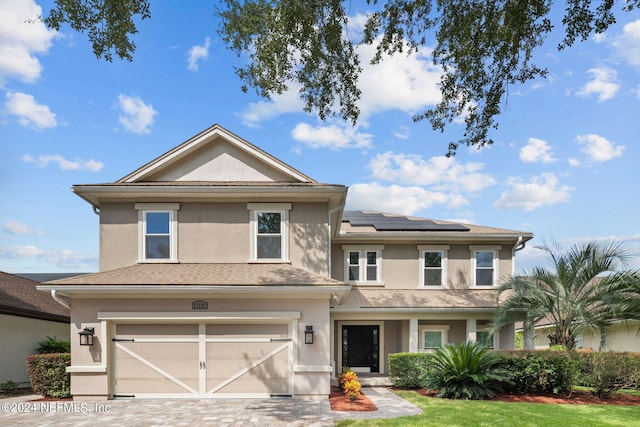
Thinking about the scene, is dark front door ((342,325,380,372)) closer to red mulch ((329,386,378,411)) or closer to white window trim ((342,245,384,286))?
white window trim ((342,245,384,286))

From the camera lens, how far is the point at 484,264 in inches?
663

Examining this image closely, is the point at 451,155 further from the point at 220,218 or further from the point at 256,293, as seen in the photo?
the point at 220,218

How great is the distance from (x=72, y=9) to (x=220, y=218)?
6.87m

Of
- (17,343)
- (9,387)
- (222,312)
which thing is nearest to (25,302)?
(17,343)

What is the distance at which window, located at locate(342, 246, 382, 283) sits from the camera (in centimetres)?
1672

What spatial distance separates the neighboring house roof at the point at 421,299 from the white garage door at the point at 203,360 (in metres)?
4.29

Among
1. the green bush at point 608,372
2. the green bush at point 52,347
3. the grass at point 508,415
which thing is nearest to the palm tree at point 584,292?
the green bush at point 608,372

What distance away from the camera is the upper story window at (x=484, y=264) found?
1673cm

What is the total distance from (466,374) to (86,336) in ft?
32.1

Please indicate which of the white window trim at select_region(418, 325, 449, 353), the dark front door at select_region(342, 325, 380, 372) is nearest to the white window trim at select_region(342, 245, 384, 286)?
the dark front door at select_region(342, 325, 380, 372)

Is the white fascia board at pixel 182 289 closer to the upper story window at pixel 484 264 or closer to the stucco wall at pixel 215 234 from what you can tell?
the stucco wall at pixel 215 234

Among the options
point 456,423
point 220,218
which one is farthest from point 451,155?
point 220,218

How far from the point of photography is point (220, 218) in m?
13.1

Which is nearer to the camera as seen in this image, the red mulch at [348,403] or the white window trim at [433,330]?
the red mulch at [348,403]
